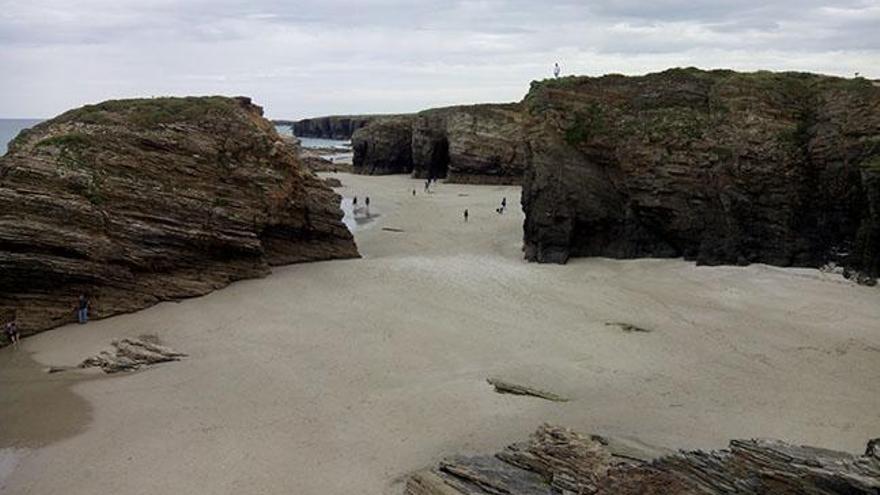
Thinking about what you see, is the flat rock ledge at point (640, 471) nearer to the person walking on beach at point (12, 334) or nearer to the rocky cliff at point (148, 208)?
the person walking on beach at point (12, 334)

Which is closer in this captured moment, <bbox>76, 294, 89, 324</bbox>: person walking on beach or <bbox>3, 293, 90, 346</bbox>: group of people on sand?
<bbox>3, 293, 90, 346</bbox>: group of people on sand

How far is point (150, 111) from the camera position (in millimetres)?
30891

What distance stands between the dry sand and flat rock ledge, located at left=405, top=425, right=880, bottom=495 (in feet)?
7.04

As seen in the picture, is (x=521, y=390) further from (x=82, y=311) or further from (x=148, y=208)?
(x=148, y=208)

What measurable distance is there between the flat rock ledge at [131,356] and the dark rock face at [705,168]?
18.9 metres

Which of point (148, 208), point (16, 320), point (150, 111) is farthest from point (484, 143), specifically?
point (16, 320)

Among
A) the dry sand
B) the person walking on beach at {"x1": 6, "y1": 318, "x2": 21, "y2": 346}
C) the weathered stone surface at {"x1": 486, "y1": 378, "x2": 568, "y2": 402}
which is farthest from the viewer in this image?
the person walking on beach at {"x1": 6, "y1": 318, "x2": 21, "y2": 346}

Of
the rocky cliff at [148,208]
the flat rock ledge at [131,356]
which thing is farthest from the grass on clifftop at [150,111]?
the flat rock ledge at [131,356]

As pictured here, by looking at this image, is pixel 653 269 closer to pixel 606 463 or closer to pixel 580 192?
pixel 580 192

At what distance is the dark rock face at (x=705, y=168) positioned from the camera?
30.2m

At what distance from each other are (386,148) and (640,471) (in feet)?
259

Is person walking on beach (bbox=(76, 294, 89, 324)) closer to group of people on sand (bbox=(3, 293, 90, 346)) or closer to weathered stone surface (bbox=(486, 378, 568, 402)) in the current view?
group of people on sand (bbox=(3, 293, 90, 346))

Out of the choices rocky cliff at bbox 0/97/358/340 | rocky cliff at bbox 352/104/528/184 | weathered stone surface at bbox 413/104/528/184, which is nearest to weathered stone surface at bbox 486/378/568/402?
rocky cliff at bbox 0/97/358/340

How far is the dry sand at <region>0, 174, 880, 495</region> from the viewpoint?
16.0 meters
